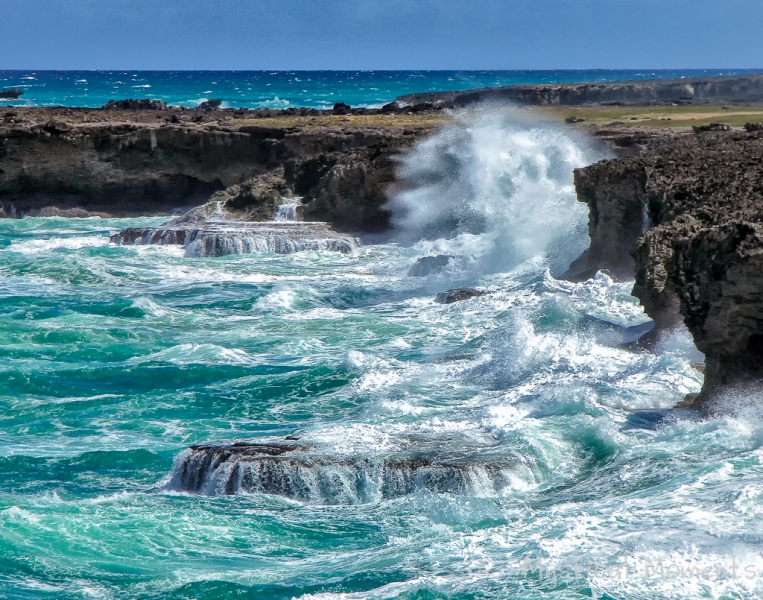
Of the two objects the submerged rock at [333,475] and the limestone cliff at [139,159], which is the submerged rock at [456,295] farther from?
the limestone cliff at [139,159]

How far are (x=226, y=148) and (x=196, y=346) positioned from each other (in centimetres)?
1837

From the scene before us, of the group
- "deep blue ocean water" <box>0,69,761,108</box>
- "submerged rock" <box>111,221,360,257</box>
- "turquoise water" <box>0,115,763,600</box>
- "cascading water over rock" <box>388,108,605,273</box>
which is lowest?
"turquoise water" <box>0,115,763,600</box>

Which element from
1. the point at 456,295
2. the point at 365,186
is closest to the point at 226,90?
the point at 365,186

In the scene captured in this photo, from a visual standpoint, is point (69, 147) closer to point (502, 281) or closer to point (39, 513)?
point (502, 281)

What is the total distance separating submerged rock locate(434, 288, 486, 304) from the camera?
73.5 ft

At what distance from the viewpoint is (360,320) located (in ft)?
70.4

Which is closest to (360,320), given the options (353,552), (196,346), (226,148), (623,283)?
(196,346)

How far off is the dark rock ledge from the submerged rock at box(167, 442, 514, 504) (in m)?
2.94

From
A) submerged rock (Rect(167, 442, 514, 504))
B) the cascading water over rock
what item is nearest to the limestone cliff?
the cascading water over rock

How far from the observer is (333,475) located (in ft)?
39.7

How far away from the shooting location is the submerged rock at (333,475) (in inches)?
468

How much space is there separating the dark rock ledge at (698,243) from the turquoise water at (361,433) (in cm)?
73

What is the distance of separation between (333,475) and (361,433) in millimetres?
1584

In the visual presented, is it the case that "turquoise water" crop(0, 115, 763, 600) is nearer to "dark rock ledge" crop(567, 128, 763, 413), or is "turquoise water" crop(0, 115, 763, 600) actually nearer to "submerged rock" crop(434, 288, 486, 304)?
"submerged rock" crop(434, 288, 486, 304)
